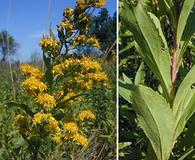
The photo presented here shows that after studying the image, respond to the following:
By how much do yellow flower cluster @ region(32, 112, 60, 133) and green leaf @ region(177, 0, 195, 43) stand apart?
43cm

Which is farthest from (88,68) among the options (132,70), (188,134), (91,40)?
(132,70)

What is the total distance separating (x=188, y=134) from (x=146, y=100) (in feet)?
0.74

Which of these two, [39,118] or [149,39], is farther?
[39,118]

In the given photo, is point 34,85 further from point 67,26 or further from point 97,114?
point 97,114

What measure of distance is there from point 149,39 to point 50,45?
0.43 meters

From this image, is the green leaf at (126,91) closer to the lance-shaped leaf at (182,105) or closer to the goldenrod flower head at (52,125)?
the lance-shaped leaf at (182,105)

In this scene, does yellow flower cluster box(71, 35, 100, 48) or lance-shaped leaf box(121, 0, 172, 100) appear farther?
yellow flower cluster box(71, 35, 100, 48)

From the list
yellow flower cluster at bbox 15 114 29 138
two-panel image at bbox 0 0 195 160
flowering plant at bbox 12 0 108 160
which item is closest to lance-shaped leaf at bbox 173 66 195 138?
two-panel image at bbox 0 0 195 160

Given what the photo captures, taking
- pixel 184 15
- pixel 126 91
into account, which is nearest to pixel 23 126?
pixel 126 91

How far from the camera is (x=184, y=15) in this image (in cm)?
67

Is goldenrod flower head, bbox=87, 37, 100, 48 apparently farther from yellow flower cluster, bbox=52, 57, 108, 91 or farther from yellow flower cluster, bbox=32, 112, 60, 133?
yellow flower cluster, bbox=32, 112, 60, 133

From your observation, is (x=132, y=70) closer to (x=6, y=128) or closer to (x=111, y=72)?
(x=111, y=72)

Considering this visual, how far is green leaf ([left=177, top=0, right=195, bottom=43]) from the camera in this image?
0.65 metres

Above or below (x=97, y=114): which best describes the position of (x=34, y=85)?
above
